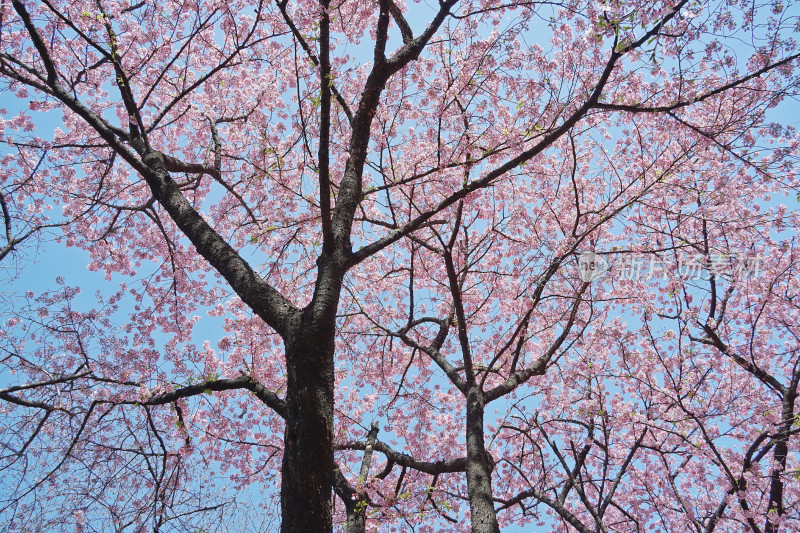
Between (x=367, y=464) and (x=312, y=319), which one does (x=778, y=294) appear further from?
(x=312, y=319)

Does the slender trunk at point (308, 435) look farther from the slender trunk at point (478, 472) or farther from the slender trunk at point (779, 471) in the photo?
the slender trunk at point (779, 471)

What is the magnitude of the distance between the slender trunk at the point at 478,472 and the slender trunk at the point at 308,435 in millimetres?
2753

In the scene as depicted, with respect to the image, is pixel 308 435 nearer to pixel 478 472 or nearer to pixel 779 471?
pixel 478 472

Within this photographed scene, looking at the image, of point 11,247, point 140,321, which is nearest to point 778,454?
point 140,321

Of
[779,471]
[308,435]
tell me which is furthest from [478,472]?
[779,471]

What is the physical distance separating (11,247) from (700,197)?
38.9ft

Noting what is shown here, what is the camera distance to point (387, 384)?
10.1 m

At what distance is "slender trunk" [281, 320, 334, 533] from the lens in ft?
9.32

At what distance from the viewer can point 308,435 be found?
304 cm

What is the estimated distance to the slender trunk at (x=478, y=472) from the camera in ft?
→ 16.6

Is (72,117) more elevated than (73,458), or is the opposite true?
(72,117)


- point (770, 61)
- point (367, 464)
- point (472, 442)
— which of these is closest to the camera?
point (770, 61)

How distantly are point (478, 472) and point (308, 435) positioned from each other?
333 cm

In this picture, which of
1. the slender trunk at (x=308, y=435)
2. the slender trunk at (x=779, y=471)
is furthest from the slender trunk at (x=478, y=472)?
the slender trunk at (x=779, y=471)
